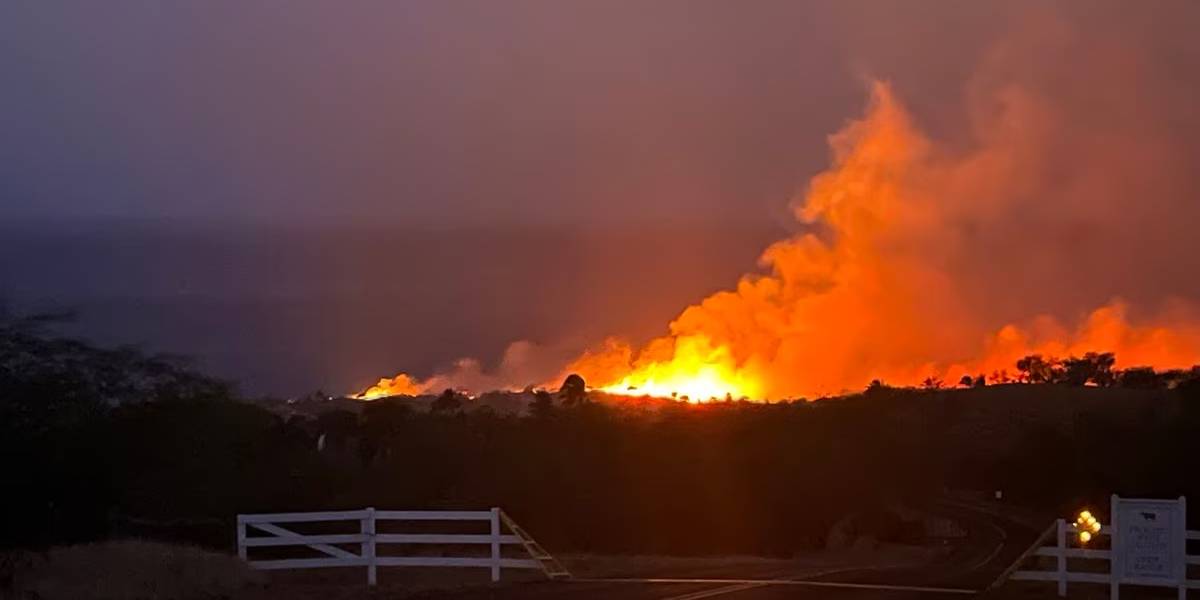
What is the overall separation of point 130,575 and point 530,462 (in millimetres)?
36434

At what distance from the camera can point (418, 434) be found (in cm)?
6206

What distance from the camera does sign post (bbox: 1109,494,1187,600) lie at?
2372 cm

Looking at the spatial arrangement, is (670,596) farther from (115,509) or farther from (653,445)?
(653,445)

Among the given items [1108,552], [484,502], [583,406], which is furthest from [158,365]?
[1108,552]

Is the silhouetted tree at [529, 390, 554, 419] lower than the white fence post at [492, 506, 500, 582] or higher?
higher

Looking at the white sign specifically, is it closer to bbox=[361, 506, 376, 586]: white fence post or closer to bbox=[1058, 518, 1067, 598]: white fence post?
bbox=[1058, 518, 1067, 598]: white fence post

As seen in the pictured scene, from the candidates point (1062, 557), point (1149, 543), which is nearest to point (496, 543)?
point (1062, 557)

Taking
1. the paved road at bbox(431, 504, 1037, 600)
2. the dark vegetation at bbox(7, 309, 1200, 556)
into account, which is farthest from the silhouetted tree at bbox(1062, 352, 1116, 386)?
the paved road at bbox(431, 504, 1037, 600)

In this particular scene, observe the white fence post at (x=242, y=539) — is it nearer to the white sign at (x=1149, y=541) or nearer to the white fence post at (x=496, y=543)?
the white fence post at (x=496, y=543)

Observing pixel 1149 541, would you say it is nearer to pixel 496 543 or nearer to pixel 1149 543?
pixel 1149 543

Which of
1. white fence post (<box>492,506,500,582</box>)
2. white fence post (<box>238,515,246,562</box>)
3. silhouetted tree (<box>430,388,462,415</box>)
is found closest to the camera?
white fence post (<box>238,515,246,562</box>)

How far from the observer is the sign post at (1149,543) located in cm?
2372

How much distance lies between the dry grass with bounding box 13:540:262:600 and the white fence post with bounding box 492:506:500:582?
12.8ft

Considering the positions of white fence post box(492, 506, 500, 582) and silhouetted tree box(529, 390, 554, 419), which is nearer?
white fence post box(492, 506, 500, 582)
